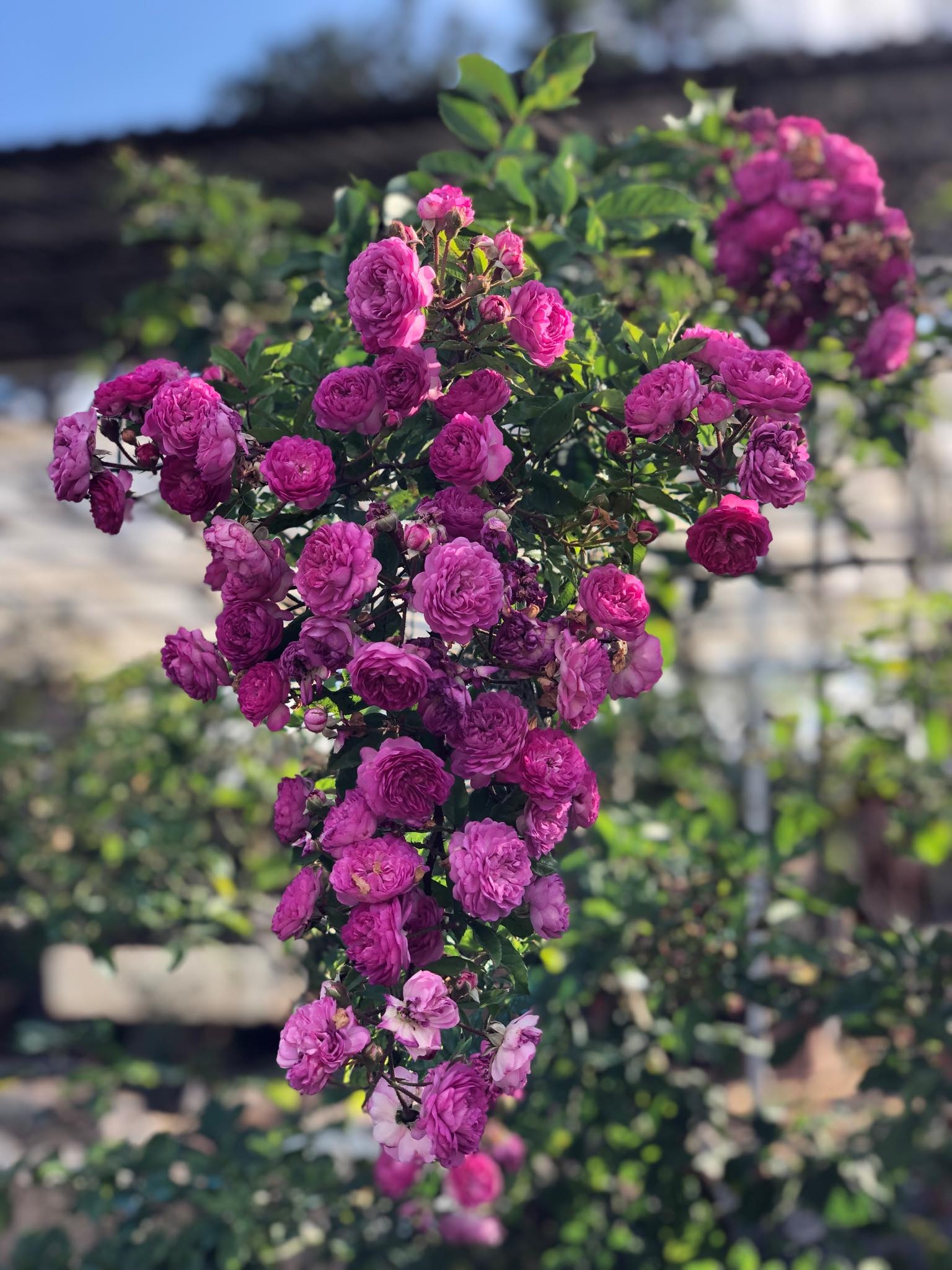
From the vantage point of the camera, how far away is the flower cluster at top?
0.87 metres

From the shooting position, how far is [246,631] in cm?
95

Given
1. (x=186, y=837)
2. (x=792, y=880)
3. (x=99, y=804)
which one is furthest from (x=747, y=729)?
(x=99, y=804)

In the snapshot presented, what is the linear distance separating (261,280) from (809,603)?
287cm

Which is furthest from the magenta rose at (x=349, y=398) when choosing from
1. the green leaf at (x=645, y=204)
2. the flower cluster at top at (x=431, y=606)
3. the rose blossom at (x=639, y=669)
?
the green leaf at (x=645, y=204)

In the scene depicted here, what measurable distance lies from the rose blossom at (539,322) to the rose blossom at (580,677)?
0.87 feet

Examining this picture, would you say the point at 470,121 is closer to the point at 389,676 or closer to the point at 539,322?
the point at 539,322

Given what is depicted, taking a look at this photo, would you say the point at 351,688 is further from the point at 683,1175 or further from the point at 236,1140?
the point at 683,1175

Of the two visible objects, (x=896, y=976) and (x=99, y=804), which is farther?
(x=99, y=804)

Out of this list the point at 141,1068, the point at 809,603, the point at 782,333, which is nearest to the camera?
the point at 782,333

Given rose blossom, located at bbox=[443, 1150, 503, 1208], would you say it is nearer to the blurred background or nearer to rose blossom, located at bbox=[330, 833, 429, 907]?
the blurred background

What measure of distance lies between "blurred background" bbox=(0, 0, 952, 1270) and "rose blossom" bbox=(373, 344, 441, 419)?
0.91 m

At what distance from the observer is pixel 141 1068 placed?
2.36 m

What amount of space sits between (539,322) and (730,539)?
0.85 feet

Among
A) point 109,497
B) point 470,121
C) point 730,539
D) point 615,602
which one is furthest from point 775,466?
point 470,121
